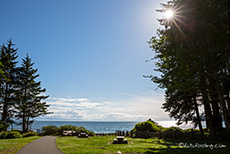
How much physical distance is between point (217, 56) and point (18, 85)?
36499mm

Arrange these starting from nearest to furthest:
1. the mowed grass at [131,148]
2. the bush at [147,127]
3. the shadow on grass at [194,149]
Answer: the shadow on grass at [194,149] < the mowed grass at [131,148] < the bush at [147,127]

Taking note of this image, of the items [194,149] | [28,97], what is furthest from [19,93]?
[194,149]

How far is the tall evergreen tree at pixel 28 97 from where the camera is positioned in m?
33.0

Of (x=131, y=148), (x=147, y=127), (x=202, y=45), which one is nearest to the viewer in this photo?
(x=202, y=45)

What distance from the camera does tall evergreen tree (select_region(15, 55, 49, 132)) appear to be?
33.0 metres

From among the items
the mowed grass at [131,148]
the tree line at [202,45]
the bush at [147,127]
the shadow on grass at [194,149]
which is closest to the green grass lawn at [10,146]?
the mowed grass at [131,148]

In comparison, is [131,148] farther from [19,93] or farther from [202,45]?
[19,93]

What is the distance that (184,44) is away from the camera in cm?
1183

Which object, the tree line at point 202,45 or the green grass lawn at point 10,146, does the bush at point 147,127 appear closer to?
the tree line at point 202,45

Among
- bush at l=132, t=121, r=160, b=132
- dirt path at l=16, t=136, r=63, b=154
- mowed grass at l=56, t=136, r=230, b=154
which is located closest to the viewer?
mowed grass at l=56, t=136, r=230, b=154

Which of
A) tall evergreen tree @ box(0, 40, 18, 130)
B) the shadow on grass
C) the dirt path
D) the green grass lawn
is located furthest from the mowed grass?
tall evergreen tree @ box(0, 40, 18, 130)

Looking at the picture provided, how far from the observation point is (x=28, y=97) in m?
34.6

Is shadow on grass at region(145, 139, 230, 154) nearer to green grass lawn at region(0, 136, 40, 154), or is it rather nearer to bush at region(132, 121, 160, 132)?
green grass lawn at region(0, 136, 40, 154)

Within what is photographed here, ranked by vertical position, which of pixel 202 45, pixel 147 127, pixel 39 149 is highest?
pixel 202 45
